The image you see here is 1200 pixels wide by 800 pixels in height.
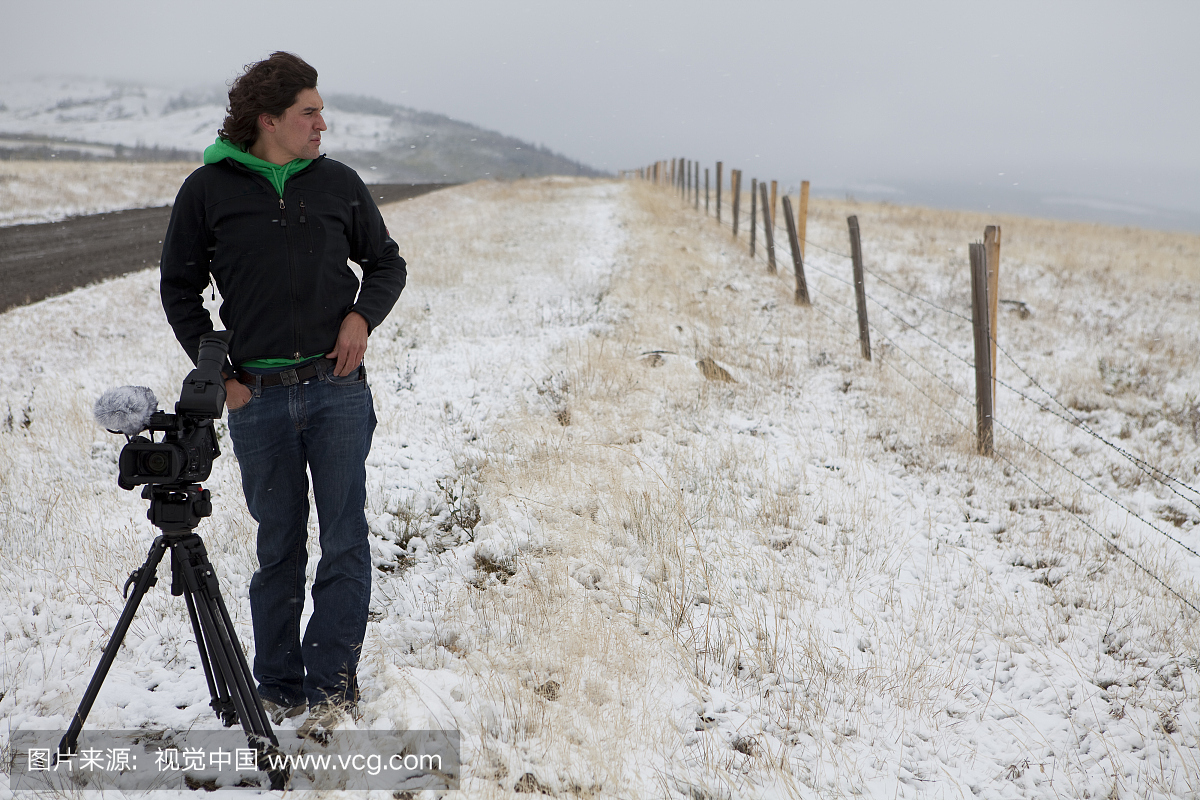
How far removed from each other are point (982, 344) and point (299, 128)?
5949mm

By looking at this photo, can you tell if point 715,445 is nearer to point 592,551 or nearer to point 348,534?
point 592,551

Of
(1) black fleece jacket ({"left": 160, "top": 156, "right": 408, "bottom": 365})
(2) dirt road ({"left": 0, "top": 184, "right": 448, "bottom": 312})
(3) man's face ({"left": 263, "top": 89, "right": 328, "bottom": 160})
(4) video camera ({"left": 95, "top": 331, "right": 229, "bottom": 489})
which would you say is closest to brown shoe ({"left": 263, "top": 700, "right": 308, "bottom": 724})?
(4) video camera ({"left": 95, "top": 331, "right": 229, "bottom": 489})

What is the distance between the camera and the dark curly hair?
7.54 feet

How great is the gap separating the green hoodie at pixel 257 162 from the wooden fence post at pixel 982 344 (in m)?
5.64

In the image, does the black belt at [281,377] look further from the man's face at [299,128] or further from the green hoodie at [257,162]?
the man's face at [299,128]

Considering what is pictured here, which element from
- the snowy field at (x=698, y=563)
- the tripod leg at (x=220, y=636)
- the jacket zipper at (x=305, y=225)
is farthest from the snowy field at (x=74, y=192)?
the tripod leg at (x=220, y=636)

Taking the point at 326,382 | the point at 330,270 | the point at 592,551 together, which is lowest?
the point at 592,551

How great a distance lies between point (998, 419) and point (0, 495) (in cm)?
940

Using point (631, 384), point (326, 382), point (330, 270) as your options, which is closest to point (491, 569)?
point (326, 382)

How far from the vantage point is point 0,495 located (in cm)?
470

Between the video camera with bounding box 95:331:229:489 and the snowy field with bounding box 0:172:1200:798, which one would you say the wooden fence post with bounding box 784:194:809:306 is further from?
the video camera with bounding box 95:331:229:489

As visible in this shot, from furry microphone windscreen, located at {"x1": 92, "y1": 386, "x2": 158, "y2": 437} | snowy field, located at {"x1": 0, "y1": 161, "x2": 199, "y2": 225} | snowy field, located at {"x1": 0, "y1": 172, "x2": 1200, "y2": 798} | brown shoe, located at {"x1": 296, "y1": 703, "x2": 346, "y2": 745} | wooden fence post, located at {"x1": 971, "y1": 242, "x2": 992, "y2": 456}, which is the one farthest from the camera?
snowy field, located at {"x1": 0, "y1": 161, "x2": 199, "y2": 225}

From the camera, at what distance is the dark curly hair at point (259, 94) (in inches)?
90.4

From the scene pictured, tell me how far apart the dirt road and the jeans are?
1035 centimetres
